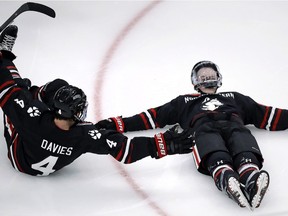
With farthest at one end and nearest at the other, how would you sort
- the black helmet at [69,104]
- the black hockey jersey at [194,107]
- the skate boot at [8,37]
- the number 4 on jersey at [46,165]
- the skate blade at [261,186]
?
1. the black hockey jersey at [194,107]
2. the skate boot at [8,37]
3. the number 4 on jersey at [46,165]
4. the black helmet at [69,104]
5. the skate blade at [261,186]

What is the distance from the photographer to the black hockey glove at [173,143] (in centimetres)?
315

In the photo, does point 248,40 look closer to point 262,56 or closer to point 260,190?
point 262,56

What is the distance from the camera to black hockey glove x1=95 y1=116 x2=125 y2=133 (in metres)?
3.63

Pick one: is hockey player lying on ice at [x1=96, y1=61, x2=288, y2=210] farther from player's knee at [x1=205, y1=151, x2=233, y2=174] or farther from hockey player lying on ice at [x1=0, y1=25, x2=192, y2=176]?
hockey player lying on ice at [x1=0, y1=25, x2=192, y2=176]

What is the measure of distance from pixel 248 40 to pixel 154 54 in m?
0.70

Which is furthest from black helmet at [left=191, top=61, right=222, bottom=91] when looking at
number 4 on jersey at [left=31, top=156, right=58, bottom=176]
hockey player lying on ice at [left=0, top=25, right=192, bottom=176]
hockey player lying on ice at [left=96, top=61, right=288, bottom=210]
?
number 4 on jersey at [left=31, top=156, right=58, bottom=176]

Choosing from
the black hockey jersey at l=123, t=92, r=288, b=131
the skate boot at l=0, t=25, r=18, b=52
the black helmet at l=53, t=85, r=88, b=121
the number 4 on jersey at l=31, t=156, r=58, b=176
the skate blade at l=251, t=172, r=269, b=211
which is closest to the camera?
the skate blade at l=251, t=172, r=269, b=211

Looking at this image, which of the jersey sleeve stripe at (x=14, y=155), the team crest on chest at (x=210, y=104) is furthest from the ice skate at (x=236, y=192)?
the jersey sleeve stripe at (x=14, y=155)

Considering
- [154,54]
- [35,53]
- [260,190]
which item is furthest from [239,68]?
[260,190]

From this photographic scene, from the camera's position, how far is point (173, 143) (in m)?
3.16

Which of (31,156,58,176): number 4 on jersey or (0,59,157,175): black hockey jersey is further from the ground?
(0,59,157,175): black hockey jersey

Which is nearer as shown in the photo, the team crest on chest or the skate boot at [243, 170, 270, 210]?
the skate boot at [243, 170, 270, 210]

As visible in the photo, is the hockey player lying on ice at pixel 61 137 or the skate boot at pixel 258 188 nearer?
the skate boot at pixel 258 188

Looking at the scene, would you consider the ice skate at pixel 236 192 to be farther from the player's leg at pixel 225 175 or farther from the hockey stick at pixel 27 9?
the hockey stick at pixel 27 9
